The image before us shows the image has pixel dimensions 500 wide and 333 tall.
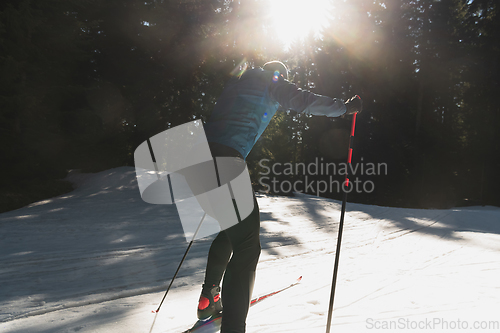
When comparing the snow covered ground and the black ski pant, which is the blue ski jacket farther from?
the snow covered ground

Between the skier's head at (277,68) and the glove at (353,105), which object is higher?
the skier's head at (277,68)

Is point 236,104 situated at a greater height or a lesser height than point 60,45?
lesser

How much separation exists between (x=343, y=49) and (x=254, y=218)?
20.7m

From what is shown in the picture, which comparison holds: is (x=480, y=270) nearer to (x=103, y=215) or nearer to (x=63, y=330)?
(x=63, y=330)

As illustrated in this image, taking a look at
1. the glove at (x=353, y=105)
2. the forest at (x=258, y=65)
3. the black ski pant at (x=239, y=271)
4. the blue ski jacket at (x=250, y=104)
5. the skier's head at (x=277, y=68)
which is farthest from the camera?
the forest at (x=258, y=65)

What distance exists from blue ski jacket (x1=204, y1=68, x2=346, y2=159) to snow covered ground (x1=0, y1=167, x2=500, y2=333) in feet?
3.88

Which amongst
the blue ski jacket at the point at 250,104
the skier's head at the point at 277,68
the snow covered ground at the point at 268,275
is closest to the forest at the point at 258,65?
the snow covered ground at the point at 268,275

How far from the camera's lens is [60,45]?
32.9 feet

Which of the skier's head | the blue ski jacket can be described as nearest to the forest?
the blue ski jacket

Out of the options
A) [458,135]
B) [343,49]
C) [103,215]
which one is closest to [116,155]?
[103,215]

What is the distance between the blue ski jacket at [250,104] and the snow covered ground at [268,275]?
1181 mm

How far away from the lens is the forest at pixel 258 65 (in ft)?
30.5

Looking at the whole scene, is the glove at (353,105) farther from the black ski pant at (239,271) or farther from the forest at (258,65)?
the forest at (258,65)

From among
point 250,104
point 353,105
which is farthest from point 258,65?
point 250,104
